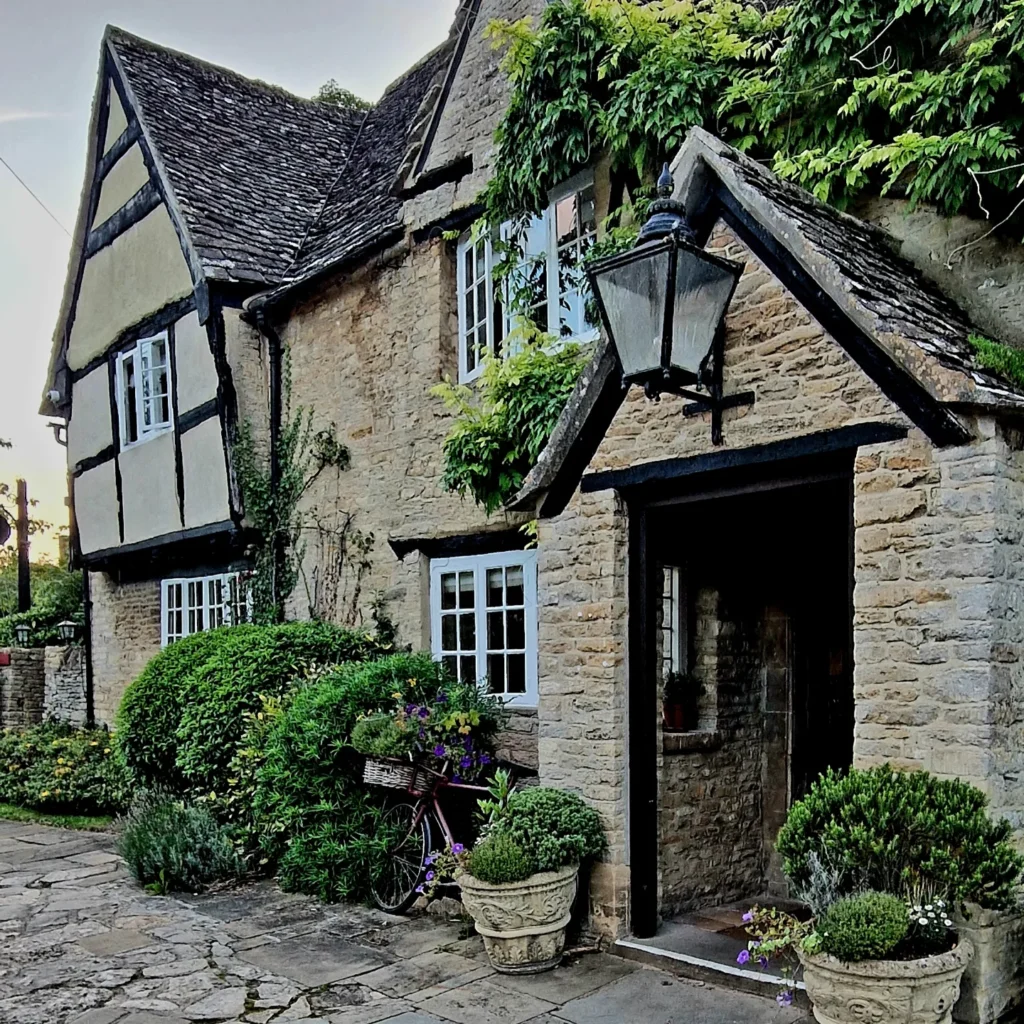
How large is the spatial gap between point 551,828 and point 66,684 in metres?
12.8

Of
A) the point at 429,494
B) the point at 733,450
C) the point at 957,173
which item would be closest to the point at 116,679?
the point at 429,494

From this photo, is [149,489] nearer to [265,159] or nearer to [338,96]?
[265,159]

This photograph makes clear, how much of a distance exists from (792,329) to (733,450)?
2.25 feet

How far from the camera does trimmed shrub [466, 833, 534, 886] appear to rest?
5.52 meters

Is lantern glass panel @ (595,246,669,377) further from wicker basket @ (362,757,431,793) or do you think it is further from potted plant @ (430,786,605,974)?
wicker basket @ (362,757,431,793)

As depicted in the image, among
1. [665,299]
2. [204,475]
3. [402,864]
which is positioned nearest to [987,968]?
[665,299]

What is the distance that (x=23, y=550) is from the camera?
2228 cm

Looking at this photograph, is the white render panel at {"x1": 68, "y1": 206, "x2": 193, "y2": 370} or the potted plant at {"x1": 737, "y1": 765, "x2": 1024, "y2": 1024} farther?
the white render panel at {"x1": 68, "y1": 206, "x2": 193, "y2": 370}

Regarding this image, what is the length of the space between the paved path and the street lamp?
3.08 m

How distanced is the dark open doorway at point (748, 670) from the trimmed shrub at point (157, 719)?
478 cm

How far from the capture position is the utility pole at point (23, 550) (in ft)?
70.9

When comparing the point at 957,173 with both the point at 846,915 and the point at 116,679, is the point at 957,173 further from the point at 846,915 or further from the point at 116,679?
the point at 116,679

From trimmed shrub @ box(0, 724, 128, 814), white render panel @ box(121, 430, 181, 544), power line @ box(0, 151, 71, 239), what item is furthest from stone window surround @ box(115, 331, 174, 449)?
trimmed shrub @ box(0, 724, 128, 814)

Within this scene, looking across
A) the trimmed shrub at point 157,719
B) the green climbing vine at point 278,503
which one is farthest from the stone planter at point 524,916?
the green climbing vine at point 278,503
